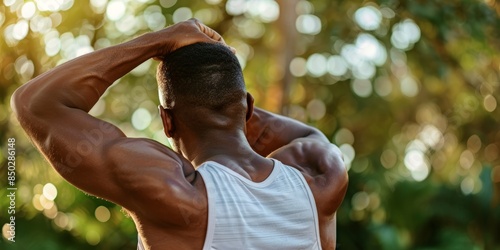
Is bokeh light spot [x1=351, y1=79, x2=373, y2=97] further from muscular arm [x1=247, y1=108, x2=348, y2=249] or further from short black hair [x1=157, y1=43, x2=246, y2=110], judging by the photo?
short black hair [x1=157, y1=43, x2=246, y2=110]

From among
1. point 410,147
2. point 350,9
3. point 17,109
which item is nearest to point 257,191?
point 17,109

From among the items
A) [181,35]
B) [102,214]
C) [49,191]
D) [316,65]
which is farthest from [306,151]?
[316,65]

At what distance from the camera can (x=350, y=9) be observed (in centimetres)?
1320

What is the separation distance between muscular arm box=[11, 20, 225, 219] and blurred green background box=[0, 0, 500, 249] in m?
5.66

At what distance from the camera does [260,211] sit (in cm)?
239

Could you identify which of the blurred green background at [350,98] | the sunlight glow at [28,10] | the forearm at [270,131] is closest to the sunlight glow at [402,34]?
the blurred green background at [350,98]

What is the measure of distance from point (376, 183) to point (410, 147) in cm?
675

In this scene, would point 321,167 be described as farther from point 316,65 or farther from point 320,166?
point 316,65

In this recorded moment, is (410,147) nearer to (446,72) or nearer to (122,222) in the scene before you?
(446,72)

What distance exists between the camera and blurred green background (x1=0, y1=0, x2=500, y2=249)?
29.5 feet

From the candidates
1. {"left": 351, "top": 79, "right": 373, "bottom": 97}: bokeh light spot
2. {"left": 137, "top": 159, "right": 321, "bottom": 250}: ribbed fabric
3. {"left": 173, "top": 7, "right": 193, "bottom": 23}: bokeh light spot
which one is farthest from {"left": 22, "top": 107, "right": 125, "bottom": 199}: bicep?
{"left": 351, "top": 79, "right": 373, "bottom": 97}: bokeh light spot

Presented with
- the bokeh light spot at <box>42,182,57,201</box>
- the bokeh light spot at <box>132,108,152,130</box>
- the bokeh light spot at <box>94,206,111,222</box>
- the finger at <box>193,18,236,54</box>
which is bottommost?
the bokeh light spot at <box>132,108,152,130</box>

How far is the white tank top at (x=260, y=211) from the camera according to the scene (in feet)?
7.63

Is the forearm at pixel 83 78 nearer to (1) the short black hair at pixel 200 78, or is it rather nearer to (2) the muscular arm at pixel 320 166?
(1) the short black hair at pixel 200 78
